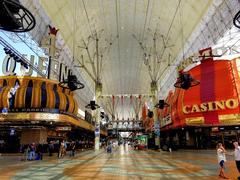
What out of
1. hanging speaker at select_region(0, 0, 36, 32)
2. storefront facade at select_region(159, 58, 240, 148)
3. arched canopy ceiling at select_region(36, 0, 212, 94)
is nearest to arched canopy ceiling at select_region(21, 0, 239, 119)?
arched canopy ceiling at select_region(36, 0, 212, 94)

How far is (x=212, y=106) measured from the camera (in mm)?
21375

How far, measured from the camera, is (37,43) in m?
25.5

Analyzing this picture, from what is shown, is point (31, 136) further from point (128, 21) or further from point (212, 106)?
point (128, 21)

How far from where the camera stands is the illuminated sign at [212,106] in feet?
67.3

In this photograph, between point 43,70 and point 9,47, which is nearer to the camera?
point 9,47

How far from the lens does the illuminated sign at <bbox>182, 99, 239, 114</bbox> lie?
67.3 ft

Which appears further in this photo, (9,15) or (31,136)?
(31,136)

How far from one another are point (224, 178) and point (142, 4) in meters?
23.3

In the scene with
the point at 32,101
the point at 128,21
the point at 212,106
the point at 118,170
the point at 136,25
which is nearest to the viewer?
the point at 118,170

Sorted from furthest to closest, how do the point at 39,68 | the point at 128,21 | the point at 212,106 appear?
the point at 128,21 → the point at 39,68 → the point at 212,106

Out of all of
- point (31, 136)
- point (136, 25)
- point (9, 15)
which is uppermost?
point (136, 25)

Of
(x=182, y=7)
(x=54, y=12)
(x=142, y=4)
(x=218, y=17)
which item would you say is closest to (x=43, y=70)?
(x=54, y=12)

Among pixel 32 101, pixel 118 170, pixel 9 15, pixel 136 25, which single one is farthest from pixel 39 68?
pixel 9 15

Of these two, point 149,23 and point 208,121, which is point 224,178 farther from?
point 149,23
